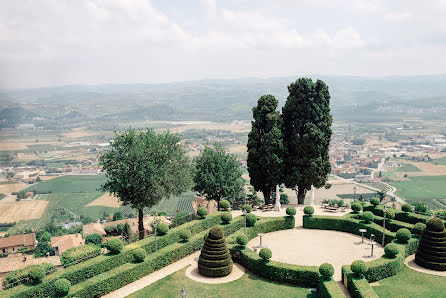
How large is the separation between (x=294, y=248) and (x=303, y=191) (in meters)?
14.9

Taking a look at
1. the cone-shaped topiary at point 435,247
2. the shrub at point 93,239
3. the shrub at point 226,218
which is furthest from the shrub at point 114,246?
the shrub at point 93,239

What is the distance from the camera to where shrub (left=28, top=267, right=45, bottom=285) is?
→ 22.8 m

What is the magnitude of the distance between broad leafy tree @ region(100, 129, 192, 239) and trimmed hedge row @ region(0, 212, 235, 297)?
515cm

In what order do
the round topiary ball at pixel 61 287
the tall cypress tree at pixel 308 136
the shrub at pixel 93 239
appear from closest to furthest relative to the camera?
1. the round topiary ball at pixel 61 287
2. the tall cypress tree at pixel 308 136
3. the shrub at pixel 93 239

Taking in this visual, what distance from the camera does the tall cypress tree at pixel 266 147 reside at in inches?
1704

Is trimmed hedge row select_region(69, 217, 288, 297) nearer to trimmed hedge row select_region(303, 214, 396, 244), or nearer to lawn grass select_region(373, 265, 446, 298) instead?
trimmed hedge row select_region(303, 214, 396, 244)

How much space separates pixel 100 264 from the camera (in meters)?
26.3

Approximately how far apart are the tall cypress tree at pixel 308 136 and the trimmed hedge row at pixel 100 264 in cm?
1179

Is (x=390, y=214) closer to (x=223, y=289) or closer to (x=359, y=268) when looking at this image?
A: (x=359, y=268)

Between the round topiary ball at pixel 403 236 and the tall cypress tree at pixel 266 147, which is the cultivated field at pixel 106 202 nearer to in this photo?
the tall cypress tree at pixel 266 147

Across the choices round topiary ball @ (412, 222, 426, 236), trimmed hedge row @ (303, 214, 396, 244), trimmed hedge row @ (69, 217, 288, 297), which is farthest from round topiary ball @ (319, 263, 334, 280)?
trimmed hedge row @ (303, 214, 396, 244)

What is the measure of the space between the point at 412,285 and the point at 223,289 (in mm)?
12987

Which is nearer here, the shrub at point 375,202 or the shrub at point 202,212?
the shrub at point 202,212

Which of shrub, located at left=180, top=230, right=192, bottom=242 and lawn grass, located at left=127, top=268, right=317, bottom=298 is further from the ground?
shrub, located at left=180, top=230, right=192, bottom=242
